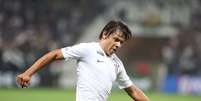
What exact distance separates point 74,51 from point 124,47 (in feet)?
67.7

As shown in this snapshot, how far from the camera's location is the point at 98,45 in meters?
7.27

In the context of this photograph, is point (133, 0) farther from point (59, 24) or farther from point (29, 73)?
point (29, 73)

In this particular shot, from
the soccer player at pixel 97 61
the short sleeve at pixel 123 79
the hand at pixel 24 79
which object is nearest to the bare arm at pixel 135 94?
the short sleeve at pixel 123 79

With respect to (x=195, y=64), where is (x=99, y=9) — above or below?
above

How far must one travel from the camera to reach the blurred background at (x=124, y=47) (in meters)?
25.0

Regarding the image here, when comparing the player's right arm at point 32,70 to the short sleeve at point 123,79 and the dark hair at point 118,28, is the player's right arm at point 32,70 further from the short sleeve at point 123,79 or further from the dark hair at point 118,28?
the short sleeve at point 123,79

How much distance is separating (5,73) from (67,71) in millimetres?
2348

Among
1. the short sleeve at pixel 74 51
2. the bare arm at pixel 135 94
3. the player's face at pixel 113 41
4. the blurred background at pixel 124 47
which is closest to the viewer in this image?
the short sleeve at pixel 74 51


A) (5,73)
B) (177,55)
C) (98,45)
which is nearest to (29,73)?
(98,45)

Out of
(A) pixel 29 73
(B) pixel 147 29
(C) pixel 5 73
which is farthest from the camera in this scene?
(B) pixel 147 29

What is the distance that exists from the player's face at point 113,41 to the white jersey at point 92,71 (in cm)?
8

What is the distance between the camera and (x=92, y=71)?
722cm

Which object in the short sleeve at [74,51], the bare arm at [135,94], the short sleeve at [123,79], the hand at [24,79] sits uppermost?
the short sleeve at [74,51]

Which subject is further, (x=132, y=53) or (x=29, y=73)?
(x=132, y=53)
